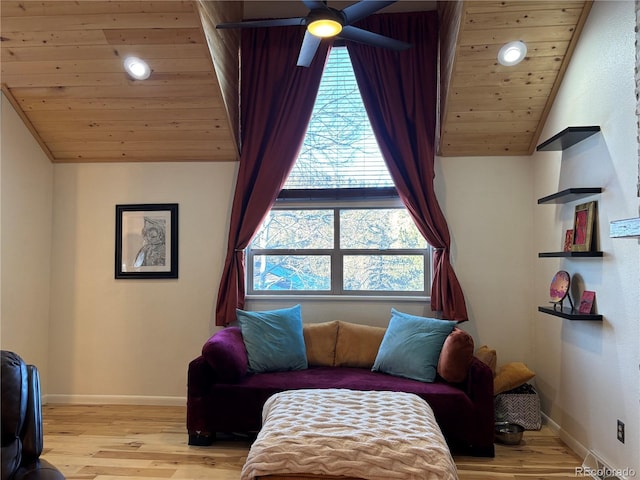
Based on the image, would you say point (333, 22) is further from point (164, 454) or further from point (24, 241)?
point (24, 241)

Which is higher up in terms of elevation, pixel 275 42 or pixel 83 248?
pixel 275 42

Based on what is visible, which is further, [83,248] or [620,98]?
[83,248]

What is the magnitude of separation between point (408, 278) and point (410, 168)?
0.98 meters

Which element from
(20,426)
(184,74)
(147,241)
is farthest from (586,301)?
(147,241)

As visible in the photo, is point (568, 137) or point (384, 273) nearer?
point (568, 137)

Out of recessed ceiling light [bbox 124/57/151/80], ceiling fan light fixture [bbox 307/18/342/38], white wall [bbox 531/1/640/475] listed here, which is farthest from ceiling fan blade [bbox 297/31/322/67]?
white wall [bbox 531/1/640/475]

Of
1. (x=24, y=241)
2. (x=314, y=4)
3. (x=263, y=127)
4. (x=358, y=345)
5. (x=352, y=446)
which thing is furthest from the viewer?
(x=263, y=127)

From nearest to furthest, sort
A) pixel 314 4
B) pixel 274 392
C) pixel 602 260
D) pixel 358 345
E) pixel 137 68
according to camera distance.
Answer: pixel 314 4
pixel 602 260
pixel 274 392
pixel 137 68
pixel 358 345

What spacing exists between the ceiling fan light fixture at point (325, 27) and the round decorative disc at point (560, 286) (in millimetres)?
2202

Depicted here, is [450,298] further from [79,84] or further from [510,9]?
[79,84]

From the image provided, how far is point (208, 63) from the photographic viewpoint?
10.6ft

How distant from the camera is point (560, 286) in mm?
2975

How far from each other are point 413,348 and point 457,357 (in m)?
0.34

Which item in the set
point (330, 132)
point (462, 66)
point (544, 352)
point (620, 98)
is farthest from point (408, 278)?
point (620, 98)
